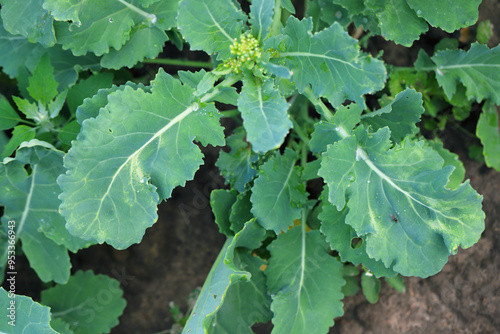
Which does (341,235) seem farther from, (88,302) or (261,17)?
(88,302)

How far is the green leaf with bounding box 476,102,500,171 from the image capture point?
7.54 feet

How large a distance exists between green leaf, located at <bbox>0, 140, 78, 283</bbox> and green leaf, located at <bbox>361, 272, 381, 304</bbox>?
1483mm

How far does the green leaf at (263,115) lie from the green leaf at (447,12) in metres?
0.78

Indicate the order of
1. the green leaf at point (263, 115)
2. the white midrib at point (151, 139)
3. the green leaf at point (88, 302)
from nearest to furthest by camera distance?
1. the green leaf at point (263, 115)
2. the white midrib at point (151, 139)
3. the green leaf at point (88, 302)

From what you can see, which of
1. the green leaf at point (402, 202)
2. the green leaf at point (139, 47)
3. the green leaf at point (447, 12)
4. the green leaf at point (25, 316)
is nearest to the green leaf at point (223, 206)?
the green leaf at point (402, 202)

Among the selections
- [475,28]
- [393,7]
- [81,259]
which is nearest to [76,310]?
[81,259]

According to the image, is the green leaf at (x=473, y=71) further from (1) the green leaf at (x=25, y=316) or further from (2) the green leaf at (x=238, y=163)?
Answer: (1) the green leaf at (x=25, y=316)

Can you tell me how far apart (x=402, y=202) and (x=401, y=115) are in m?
0.40

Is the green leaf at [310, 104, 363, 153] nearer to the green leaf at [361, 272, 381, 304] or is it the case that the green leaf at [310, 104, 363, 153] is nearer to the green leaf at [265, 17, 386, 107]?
the green leaf at [265, 17, 386, 107]

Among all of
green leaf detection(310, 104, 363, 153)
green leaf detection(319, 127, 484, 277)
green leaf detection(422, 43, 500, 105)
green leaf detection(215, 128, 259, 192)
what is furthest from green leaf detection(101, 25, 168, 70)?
green leaf detection(422, 43, 500, 105)

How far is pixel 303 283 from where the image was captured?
2023 mm

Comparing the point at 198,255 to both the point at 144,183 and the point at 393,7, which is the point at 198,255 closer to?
the point at 144,183

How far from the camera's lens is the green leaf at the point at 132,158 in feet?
5.33

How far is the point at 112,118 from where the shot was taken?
64.6 inches
